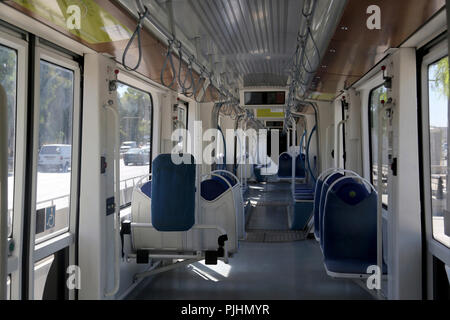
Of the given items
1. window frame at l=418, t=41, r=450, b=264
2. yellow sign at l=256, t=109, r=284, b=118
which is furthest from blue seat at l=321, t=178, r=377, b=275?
yellow sign at l=256, t=109, r=284, b=118

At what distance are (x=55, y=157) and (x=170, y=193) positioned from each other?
88 cm

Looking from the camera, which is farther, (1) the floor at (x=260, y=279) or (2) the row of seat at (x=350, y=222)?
(1) the floor at (x=260, y=279)

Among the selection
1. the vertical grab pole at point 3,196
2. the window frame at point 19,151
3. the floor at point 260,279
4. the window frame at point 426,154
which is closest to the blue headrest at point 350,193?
the window frame at point 426,154

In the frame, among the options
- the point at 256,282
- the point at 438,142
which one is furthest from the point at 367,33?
the point at 256,282

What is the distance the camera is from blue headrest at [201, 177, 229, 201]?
377 centimetres

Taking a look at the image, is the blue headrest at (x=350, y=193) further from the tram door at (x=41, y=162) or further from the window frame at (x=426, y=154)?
the tram door at (x=41, y=162)

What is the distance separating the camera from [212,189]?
3812mm

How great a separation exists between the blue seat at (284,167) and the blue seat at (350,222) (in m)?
7.25

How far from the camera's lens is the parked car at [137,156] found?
13.3 feet

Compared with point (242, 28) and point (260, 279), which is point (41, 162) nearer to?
point (242, 28)

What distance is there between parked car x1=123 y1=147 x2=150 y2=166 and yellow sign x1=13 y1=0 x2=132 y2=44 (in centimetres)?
179

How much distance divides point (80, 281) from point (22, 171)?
1.09 metres

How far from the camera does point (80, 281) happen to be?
2.94 metres

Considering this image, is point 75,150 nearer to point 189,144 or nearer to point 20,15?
point 20,15
